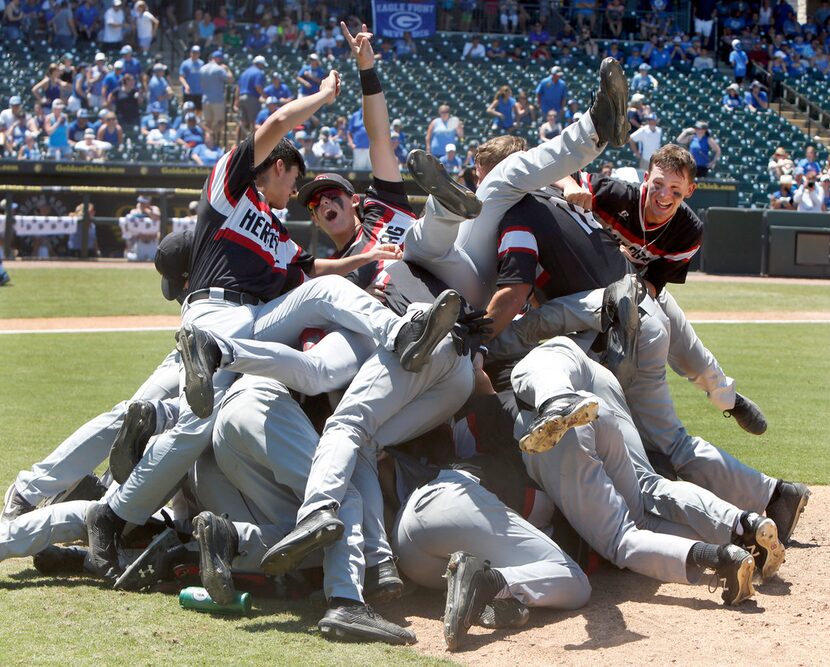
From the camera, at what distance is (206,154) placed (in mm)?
20594

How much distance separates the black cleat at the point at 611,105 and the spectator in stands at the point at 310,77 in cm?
1852

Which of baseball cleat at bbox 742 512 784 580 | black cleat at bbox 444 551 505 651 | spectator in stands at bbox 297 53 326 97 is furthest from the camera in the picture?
spectator in stands at bbox 297 53 326 97

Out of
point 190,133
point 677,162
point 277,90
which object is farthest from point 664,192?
point 277,90

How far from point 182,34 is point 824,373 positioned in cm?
1906

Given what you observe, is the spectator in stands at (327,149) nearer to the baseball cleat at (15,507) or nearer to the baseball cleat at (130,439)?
the baseball cleat at (15,507)

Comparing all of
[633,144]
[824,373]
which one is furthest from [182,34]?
[824,373]

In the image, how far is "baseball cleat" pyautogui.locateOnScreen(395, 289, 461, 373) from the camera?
4.32m

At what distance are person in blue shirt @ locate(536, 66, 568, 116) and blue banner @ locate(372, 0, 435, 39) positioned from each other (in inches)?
170

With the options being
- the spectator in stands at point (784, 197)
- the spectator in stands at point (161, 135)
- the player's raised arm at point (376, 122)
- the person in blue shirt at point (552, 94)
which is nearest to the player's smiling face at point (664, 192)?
the player's raised arm at point (376, 122)

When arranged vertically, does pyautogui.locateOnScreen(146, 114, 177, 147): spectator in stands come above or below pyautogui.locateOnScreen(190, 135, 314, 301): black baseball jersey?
below

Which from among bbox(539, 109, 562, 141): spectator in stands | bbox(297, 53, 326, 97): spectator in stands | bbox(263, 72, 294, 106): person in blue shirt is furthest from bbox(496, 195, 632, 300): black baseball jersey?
bbox(297, 53, 326, 97): spectator in stands

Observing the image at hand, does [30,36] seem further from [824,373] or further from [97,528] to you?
[97,528]

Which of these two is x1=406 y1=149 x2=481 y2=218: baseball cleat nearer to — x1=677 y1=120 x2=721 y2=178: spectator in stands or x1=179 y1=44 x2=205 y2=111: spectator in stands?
x1=179 y1=44 x2=205 y2=111: spectator in stands

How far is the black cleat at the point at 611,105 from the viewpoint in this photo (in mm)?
4848
